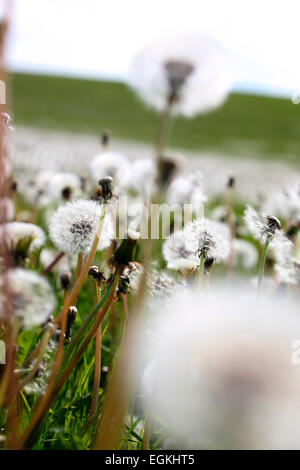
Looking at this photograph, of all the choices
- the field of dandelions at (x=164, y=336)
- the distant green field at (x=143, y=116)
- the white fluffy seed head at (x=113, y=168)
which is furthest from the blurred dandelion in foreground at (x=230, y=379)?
the distant green field at (x=143, y=116)

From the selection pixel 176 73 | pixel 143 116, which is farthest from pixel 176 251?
pixel 143 116

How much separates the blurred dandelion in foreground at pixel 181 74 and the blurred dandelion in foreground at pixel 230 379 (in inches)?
13.2

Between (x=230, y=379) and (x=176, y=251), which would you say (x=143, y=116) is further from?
(x=230, y=379)

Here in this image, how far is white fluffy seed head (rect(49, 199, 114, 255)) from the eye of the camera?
1.08 meters

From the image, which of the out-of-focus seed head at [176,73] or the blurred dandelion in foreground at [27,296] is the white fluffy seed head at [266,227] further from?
the blurred dandelion in foreground at [27,296]

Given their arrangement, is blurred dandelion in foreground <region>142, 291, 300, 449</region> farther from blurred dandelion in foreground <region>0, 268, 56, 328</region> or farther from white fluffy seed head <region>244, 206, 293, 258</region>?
white fluffy seed head <region>244, 206, 293, 258</region>

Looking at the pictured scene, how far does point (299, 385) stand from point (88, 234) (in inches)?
23.3

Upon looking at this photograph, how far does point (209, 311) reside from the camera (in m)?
0.69

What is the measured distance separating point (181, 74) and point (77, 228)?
1.42 ft

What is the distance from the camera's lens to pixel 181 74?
0.80 meters

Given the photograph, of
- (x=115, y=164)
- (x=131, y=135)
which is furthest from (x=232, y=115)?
(x=115, y=164)

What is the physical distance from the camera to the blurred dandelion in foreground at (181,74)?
0.80 meters

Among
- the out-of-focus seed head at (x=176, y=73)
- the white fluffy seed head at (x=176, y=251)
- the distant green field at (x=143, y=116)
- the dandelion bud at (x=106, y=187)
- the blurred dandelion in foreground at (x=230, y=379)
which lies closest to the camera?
the blurred dandelion in foreground at (x=230, y=379)
